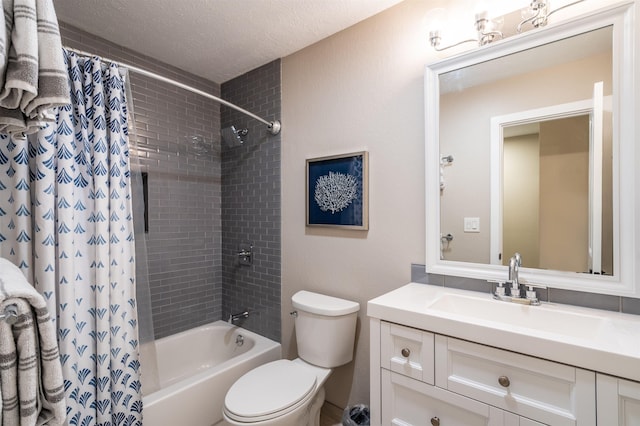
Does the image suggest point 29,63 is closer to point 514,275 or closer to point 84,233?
point 84,233

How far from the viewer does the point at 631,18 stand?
3.56 ft

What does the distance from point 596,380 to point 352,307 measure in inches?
42.6

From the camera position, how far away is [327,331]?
5.63 feet

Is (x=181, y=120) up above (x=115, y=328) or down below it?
above

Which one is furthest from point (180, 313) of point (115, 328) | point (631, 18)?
point (631, 18)

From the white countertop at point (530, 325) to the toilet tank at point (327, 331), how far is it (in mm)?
440

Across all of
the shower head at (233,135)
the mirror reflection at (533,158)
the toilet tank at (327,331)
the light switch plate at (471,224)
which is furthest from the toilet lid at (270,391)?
the shower head at (233,135)

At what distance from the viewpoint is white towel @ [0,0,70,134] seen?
2.19ft

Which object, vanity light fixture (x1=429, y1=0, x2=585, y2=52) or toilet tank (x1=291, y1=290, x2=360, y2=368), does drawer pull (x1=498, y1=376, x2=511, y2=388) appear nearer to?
toilet tank (x1=291, y1=290, x2=360, y2=368)

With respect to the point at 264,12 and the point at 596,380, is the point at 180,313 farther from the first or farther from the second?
the point at 596,380

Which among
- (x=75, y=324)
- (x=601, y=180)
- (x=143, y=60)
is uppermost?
(x=143, y=60)

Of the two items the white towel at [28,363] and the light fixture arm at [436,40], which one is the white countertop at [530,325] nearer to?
the white towel at [28,363]

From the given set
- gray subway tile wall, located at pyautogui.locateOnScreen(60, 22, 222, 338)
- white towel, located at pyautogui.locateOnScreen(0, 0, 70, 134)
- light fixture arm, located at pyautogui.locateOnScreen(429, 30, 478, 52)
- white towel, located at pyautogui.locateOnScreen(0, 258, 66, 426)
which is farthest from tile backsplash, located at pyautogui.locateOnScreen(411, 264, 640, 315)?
gray subway tile wall, located at pyautogui.locateOnScreen(60, 22, 222, 338)

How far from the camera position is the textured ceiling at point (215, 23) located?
5.40 ft
